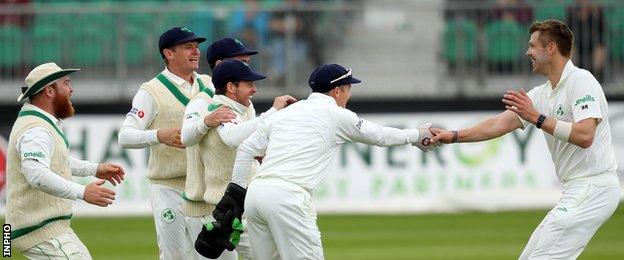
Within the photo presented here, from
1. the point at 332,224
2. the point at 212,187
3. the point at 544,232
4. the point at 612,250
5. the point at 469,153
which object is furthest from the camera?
the point at 469,153

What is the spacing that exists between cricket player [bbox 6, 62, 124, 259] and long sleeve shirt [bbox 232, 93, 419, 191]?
42.6 inches

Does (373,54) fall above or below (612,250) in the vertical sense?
above

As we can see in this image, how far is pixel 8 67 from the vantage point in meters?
21.4

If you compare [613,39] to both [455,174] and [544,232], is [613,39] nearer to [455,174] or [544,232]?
[455,174]

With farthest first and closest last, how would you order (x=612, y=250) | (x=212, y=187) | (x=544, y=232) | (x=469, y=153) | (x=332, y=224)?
(x=469, y=153) → (x=332, y=224) → (x=612, y=250) → (x=212, y=187) → (x=544, y=232)

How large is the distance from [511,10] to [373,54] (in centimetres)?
226

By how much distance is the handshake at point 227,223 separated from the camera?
9586mm

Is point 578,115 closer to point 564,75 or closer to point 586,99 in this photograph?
point 586,99

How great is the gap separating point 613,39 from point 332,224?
18.6ft

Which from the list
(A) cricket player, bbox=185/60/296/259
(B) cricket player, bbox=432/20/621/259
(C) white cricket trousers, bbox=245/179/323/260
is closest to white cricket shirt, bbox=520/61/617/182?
(B) cricket player, bbox=432/20/621/259

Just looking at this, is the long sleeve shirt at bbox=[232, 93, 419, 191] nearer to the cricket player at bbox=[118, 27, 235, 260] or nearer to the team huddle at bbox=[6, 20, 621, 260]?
the team huddle at bbox=[6, 20, 621, 260]

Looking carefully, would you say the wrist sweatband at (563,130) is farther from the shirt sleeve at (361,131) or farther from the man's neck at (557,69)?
the shirt sleeve at (361,131)

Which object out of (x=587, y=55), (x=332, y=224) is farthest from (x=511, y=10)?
(x=332, y=224)

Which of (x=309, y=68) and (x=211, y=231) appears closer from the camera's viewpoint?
(x=211, y=231)
